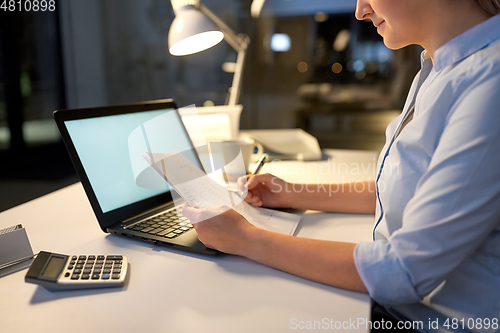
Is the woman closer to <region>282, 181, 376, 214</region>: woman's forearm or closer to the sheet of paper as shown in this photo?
the sheet of paper

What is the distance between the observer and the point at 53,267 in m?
0.57

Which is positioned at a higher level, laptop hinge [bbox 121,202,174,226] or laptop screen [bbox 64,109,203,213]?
laptop screen [bbox 64,109,203,213]

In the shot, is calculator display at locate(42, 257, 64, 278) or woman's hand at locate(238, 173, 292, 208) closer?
calculator display at locate(42, 257, 64, 278)

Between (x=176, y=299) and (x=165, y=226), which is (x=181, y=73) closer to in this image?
(x=165, y=226)

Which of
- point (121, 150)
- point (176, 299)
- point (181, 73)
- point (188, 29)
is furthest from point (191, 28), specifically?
point (181, 73)

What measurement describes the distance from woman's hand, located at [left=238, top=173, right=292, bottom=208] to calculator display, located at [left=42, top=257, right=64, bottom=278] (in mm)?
423

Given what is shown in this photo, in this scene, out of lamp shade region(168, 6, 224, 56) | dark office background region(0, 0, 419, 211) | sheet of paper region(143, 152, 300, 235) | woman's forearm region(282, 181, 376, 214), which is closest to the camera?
sheet of paper region(143, 152, 300, 235)

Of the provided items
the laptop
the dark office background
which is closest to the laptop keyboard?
the laptop

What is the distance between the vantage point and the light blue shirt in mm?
487

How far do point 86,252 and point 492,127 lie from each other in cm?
68

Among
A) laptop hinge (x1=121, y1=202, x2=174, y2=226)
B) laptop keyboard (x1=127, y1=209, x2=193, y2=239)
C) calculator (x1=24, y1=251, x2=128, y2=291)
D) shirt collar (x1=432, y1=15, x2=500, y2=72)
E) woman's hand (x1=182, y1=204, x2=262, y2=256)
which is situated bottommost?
laptop hinge (x1=121, y1=202, x2=174, y2=226)

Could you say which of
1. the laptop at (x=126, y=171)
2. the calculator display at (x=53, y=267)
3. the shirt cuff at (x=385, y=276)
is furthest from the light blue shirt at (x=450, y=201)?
the calculator display at (x=53, y=267)

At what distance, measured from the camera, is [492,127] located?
48cm

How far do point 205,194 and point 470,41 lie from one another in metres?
0.54
